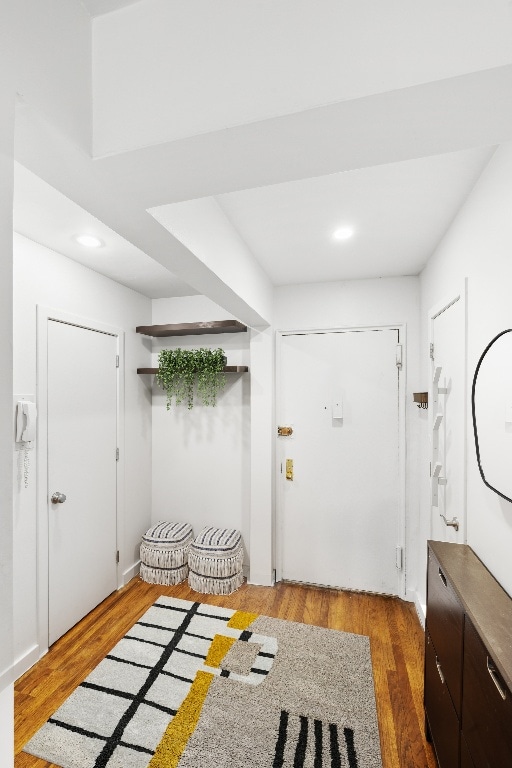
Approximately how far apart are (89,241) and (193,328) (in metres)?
1.04

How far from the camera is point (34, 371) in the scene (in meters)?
2.17

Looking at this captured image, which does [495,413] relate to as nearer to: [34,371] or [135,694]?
[135,694]

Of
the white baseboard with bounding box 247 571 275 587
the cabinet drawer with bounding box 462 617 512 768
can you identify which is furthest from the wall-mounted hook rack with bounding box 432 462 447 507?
the white baseboard with bounding box 247 571 275 587

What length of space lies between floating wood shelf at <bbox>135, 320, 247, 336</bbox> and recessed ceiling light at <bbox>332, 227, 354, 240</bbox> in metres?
1.06

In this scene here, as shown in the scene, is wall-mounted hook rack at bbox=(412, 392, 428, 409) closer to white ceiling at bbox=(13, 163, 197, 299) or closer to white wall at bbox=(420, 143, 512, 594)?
white wall at bbox=(420, 143, 512, 594)

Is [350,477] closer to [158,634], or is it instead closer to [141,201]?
[158,634]

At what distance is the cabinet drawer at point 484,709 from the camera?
2.81ft

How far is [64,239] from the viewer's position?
7.04 ft

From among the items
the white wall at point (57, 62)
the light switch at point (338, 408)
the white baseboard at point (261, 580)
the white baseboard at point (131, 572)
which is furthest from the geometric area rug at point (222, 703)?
the white wall at point (57, 62)

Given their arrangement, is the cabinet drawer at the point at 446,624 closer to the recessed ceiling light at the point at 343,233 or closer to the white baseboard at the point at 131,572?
the recessed ceiling light at the point at 343,233

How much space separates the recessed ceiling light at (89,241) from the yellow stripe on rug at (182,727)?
98.7 inches

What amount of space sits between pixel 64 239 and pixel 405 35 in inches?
79.7

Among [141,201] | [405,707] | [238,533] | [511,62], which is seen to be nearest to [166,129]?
[141,201]

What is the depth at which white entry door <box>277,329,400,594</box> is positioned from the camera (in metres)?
2.80
